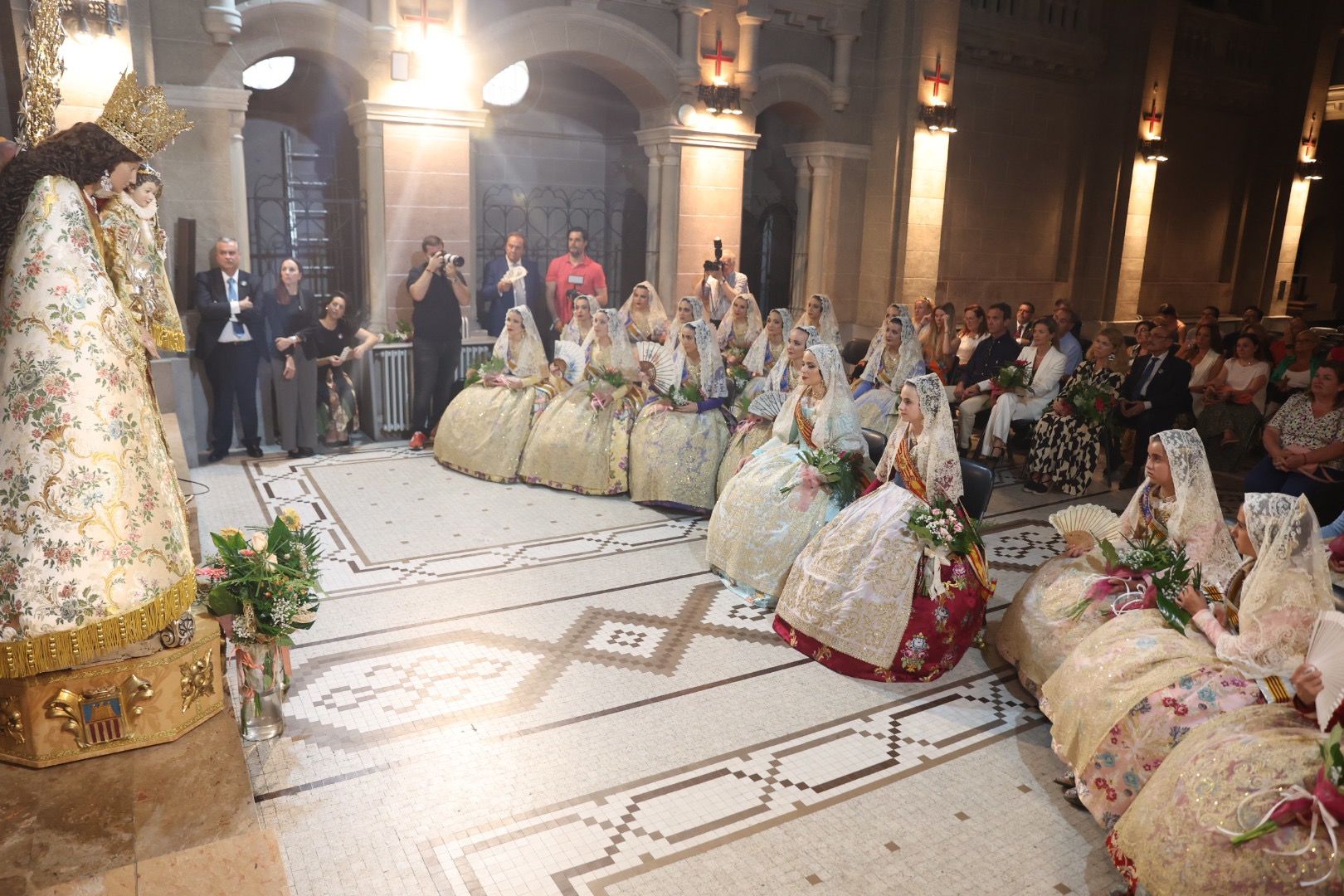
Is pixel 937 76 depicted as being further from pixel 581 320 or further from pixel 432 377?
pixel 432 377

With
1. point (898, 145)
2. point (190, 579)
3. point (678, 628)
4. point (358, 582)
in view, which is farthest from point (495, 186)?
point (190, 579)

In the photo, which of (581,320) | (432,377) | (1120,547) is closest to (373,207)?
(432,377)

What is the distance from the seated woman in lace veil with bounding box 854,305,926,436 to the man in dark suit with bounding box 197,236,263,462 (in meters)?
4.99

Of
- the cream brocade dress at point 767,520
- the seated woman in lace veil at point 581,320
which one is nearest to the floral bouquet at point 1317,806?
the cream brocade dress at point 767,520

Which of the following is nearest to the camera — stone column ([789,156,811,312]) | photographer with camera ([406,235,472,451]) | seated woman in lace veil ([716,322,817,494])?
seated woman in lace veil ([716,322,817,494])

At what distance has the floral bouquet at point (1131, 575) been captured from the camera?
4.15 m

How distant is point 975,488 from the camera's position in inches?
202

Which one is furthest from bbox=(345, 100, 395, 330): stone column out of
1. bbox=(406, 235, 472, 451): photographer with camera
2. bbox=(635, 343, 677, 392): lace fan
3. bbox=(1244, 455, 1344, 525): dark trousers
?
bbox=(1244, 455, 1344, 525): dark trousers

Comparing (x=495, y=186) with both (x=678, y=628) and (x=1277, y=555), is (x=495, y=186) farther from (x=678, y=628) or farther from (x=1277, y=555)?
(x=1277, y=555)

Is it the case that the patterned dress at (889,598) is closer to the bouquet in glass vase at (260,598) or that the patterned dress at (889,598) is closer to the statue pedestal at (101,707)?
the bouquet in glass vase at (260,598)

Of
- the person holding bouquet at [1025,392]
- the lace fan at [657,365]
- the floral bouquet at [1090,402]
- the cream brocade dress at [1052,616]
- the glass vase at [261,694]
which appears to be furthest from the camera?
the person holding bouquet at [1025,392]

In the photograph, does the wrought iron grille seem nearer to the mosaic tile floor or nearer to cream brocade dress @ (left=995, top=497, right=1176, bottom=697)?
the mosaic tile floor

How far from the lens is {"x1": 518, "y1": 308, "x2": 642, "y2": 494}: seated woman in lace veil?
25.3 ft

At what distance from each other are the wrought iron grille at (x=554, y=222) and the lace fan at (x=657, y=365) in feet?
15.2
